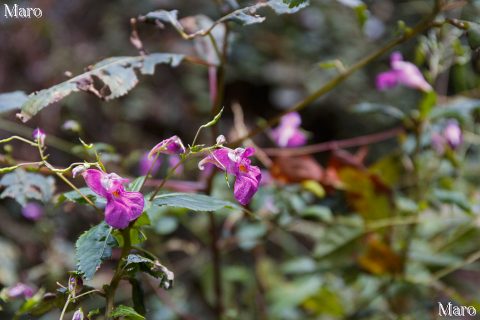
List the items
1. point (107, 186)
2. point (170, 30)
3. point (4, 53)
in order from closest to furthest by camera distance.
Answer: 1. point (107, 186)
2. point (4, 53)
3. point (170, 30)

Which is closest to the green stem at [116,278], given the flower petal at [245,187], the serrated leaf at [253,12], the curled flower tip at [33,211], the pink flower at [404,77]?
the flower petal at [245,187]

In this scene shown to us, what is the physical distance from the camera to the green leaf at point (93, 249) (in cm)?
49

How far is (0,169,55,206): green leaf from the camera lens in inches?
26.8

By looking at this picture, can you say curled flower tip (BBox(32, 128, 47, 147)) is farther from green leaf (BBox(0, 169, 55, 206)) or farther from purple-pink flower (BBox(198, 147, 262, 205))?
purple-pink flower (BBox(198, 147, 262, 205))

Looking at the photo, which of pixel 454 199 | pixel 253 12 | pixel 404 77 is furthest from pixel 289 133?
pixel 253 12

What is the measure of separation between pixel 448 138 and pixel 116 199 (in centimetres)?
75

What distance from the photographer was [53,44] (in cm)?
214

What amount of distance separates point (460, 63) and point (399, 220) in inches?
12.7

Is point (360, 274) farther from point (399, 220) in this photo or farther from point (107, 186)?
point (107, 186)

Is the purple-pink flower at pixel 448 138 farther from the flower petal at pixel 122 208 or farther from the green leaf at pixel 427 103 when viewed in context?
the flower petal at pixel 122 208

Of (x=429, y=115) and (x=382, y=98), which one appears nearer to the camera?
(x=429, y=115)

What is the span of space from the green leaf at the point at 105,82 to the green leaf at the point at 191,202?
154 mm

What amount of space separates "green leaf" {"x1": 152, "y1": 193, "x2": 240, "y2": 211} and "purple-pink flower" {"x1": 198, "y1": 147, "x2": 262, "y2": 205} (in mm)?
36

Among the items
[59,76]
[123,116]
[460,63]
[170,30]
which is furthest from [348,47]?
[460,63]
